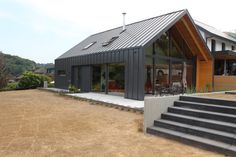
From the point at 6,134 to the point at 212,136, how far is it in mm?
4966

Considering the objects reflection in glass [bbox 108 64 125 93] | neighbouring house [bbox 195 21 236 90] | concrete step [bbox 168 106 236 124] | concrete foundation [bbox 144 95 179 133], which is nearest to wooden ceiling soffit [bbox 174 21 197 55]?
neighbouring house [bbox 195 21 236 90]

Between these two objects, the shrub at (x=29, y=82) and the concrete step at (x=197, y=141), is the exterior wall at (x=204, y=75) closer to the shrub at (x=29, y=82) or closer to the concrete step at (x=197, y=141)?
the concrete step at (x=197, y=141)

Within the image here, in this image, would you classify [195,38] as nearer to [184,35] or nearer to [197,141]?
[184,35]

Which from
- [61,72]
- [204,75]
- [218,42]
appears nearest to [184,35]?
[204,75]

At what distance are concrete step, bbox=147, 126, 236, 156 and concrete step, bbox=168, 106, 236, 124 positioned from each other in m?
0.82

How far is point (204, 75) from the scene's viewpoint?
17547 millimetres

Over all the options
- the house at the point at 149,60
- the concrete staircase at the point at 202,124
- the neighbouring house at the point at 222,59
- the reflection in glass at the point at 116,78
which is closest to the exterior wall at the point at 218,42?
the neighbouring house at the point at 222,59

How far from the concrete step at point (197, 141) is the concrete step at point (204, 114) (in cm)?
82

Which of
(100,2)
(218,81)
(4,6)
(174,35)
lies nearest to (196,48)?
(174,35)

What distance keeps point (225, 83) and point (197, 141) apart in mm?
13168

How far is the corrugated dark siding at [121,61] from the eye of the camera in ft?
40.8

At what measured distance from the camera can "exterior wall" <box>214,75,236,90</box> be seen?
16812mm

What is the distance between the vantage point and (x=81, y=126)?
731cm

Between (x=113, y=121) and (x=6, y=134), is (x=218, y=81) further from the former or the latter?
(x=6, y=134)
